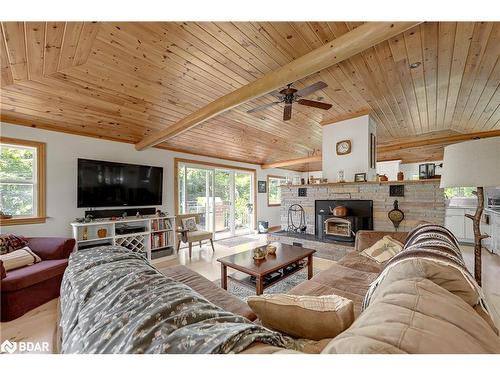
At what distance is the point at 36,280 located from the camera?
7.25 ft

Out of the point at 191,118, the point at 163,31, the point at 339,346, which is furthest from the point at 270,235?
the point at 339,346

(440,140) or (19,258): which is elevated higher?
(440,140)

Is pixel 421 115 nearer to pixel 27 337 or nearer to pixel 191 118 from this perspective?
pixel 191 118

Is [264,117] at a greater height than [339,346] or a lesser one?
greater

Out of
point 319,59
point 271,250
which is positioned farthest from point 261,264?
point 319,59

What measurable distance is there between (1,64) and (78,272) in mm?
2247

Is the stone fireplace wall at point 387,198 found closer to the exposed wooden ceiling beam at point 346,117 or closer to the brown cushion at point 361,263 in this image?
the exposed wooden ceiling beam at point 346,117

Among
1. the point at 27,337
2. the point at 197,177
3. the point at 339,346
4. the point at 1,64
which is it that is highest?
the point at 1,64

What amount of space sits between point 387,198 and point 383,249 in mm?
1566

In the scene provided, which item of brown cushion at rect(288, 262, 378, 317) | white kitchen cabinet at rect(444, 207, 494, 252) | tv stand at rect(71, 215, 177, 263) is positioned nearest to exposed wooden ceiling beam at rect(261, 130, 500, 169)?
white kitchen cabinet at rect(444, 207, 494, 252)

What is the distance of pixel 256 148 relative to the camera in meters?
5.77

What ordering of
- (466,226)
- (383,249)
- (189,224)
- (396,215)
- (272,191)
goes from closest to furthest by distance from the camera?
(383,249) < (396,215) < (189,224) < (466,226) < (272,191)

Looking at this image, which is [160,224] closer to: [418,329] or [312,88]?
[312,88]

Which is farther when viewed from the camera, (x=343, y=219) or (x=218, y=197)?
(x=218, y=197)
